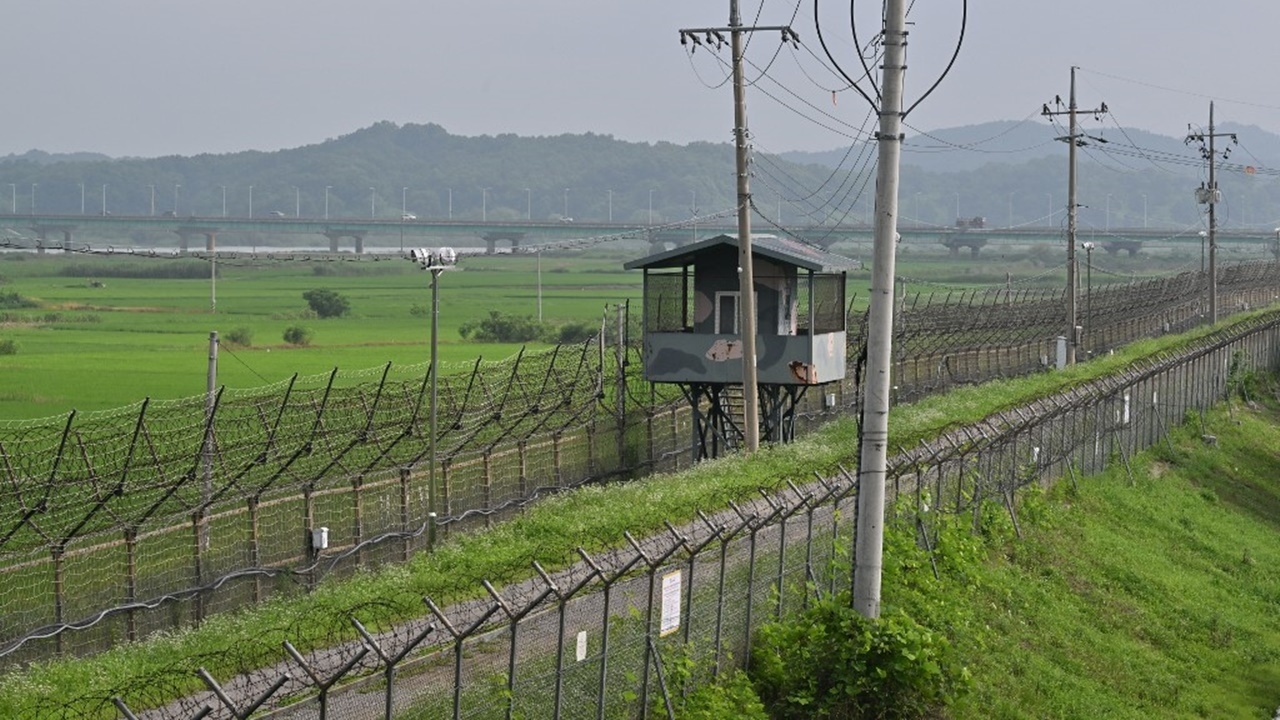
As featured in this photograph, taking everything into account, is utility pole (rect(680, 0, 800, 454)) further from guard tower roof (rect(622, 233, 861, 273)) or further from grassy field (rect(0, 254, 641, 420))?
grassy field (rect(0, 254, 641, 420))

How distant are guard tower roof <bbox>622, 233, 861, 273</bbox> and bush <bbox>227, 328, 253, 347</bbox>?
4007 centimetres

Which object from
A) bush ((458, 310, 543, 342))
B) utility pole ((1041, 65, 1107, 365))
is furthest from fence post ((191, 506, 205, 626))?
bush ((458, 310, 543, 342))

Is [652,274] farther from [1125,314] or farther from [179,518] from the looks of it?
[1125,314]

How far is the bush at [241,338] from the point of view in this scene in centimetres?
7600

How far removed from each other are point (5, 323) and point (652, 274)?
5016 cm

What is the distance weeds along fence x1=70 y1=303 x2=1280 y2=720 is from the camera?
1353 centimetres

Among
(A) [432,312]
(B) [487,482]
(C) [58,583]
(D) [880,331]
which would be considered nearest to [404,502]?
(B) [487,482]

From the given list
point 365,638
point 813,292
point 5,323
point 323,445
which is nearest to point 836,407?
point 813,292

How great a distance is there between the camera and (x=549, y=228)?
527 feet

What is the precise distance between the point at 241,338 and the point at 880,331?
6166 centimetres

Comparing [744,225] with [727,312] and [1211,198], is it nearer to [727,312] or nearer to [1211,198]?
[727,312]

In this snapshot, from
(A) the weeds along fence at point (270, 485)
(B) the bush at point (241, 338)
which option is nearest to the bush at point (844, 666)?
(A) the weeds along fence at point (270, 485)

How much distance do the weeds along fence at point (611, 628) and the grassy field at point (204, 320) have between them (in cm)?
2918

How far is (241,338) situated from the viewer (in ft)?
252
